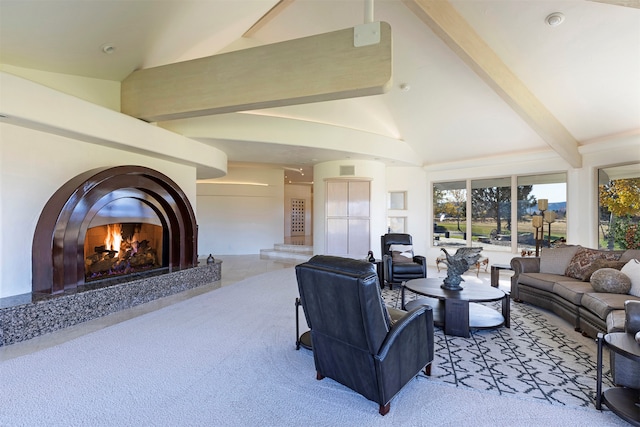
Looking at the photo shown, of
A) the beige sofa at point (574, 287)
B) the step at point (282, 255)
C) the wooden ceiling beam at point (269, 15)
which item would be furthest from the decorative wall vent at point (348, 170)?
the beige sofa at point (574, 287)

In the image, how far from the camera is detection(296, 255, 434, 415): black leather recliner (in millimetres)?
2055

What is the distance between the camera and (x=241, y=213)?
34.7 ft

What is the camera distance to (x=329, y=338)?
93.4 inches

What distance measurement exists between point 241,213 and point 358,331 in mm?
8936

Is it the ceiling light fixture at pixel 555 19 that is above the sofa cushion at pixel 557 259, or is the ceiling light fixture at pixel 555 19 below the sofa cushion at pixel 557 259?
above

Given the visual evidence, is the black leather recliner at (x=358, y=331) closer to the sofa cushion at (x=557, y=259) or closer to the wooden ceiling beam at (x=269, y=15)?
the sofa cushion at (x=557, y=259)

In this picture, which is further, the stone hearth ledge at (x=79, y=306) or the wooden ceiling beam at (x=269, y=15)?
the wooden ceiling beam at (x=269, y=15)

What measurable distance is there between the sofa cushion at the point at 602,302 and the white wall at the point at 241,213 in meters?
8.62

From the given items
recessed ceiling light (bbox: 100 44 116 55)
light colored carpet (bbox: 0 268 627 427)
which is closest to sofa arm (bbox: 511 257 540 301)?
light colored carpet (bbox: 0 268 627 427)

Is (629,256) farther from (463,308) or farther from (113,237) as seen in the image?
(113,237)

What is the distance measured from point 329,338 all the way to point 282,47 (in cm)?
324

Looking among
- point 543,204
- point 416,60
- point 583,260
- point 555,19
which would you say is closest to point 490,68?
point 555,19

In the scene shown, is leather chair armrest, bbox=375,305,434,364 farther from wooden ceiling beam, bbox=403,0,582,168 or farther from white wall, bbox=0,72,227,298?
white wall, bbox=0,72,227,298

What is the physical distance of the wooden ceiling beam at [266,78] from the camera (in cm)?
342
